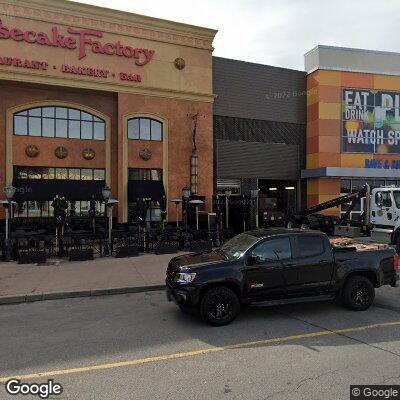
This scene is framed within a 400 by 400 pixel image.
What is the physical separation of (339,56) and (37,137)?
19032mm

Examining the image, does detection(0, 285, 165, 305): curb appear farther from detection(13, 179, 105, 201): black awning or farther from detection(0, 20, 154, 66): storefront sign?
detection(0, 20, 154, 66): storefront sign

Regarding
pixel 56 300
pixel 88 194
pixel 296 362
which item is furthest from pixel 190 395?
pixel 88 194

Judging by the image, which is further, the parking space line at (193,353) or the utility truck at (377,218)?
the utility truck at (377,218)

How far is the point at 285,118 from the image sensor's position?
25797 mm

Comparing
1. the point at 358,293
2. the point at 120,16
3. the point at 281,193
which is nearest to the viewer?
the point at 358,293

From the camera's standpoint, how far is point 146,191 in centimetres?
2083

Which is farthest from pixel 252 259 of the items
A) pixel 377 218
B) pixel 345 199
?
pixel 345 199

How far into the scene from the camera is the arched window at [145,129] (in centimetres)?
2116

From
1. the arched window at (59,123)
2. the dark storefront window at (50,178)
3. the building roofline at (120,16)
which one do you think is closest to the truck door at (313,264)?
the dark storefront window at (50,178)

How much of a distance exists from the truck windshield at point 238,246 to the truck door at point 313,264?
891 mm

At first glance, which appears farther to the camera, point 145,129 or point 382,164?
point 382,164

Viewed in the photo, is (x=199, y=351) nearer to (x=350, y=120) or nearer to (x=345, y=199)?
(x=345, y=199)

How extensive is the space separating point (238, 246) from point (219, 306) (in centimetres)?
140

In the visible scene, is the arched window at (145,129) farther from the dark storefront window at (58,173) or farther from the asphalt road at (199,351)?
the asphalt road at (199,351)
